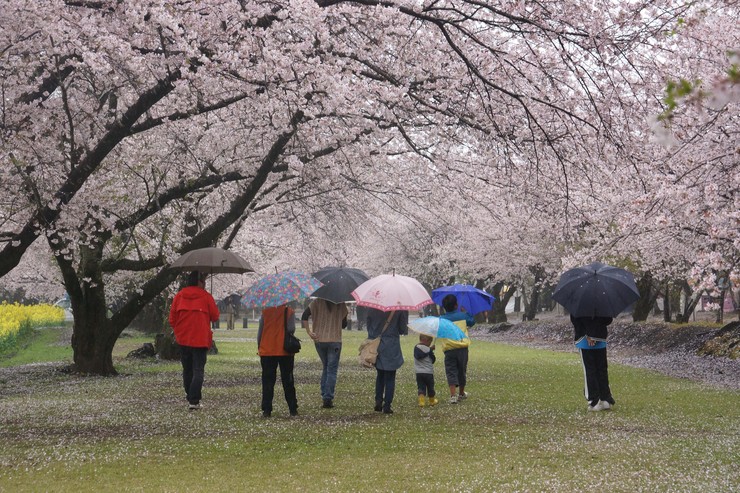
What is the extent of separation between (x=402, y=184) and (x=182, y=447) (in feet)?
42.9

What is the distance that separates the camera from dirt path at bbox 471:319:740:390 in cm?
2050

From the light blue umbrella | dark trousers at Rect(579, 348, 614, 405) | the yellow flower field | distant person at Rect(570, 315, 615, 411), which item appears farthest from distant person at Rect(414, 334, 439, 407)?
the yellow flower field

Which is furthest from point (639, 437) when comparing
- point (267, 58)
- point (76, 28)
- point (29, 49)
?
point (29, 49)

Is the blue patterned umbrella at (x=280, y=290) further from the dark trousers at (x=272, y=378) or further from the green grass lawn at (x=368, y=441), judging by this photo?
the green grass lawn at (x=368, y=441)

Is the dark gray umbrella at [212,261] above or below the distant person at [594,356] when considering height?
above

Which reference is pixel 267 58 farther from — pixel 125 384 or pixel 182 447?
pixel 125 384

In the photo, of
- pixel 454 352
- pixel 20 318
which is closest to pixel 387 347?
pixel 454 352

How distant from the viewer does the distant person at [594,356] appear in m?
12.7

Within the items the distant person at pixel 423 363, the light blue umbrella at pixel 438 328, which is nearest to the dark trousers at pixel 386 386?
the distant person at pixel 423 363

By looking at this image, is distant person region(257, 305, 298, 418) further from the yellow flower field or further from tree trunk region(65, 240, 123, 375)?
the yellow flower field

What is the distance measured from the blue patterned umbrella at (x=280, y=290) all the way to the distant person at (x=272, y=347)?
210mm

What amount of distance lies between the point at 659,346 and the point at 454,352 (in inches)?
700

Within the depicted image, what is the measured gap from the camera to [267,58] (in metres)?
10.3

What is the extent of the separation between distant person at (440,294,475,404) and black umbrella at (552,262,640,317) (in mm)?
1868
